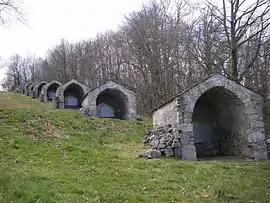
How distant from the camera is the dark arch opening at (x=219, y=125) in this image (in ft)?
48.8

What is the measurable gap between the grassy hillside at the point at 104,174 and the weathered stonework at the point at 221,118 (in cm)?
152

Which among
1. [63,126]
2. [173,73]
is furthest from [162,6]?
[63,126]

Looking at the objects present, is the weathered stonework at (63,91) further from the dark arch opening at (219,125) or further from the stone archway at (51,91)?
the dark arch opening at (219,125)

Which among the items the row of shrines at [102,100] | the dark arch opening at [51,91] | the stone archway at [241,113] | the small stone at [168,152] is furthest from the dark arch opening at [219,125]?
the dark arch opening at [51,91]

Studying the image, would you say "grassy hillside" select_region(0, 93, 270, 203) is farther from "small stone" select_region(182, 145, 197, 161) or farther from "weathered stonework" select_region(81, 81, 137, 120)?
"weathered stonework" select_region(81, 81, 137, 120)

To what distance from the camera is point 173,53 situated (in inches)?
1139

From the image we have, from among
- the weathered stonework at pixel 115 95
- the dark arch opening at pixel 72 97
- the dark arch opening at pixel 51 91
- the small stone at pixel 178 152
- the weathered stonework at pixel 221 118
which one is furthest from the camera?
the dark arch opening at pixel 51 91

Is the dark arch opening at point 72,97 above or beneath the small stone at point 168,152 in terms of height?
above

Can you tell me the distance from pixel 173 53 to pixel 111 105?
670 centimetres

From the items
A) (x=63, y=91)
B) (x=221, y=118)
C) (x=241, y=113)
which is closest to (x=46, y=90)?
(x=63, y=91)

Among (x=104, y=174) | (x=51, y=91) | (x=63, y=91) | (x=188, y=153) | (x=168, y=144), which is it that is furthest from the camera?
(x=51, y=91)

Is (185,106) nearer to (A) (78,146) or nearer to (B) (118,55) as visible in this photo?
(A) (78,146)

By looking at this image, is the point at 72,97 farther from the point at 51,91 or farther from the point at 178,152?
the point at 178,152

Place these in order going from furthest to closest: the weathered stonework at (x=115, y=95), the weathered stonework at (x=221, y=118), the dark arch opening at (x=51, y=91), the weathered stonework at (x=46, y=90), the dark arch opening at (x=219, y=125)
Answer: the dark arch opening at (x=51, y=91)
the weathered stonework at (x=46, y=90)
the weathered stonework at (x=115, y=95)
the dark arch opening at (x=219, y=125)
the weathered stonework at (x=221, y=118)
